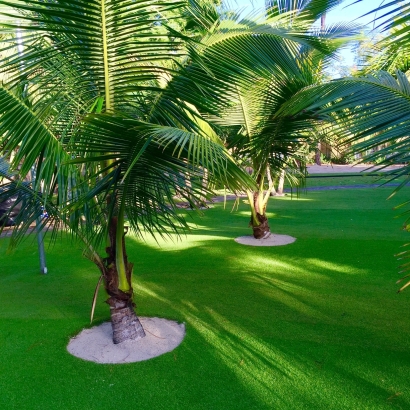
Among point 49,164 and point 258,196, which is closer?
point 49,164

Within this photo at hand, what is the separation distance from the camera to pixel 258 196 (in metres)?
7.77

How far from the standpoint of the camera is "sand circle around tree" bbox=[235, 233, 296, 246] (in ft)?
25.3

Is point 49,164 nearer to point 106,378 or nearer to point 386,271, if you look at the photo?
point 106,378

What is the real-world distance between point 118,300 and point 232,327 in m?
1.17

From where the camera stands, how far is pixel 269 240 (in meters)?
7.88

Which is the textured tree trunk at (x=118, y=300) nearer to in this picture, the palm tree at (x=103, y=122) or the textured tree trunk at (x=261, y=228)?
the palm tree at (x=103, y=122)

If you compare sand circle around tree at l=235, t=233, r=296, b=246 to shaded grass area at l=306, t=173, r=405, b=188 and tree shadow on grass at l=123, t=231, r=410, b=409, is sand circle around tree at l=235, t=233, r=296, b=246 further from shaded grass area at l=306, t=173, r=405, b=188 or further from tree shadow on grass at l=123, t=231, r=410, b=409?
shaded grass area at l=306, t=173, r=405, b=188

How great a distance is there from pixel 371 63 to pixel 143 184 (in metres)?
2.30

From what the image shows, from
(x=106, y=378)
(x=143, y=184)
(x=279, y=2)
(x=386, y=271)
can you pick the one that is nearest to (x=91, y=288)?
(x=106, y=378)

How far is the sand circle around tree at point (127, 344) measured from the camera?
3681 millimetres

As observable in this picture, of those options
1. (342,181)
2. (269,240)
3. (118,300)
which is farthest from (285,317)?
(342,181)

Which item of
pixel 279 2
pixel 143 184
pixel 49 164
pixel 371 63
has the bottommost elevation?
pixel 143 184

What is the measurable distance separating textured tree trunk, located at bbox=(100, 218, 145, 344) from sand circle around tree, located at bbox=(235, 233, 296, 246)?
4.15 meters

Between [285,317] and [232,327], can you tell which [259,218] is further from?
[232,327]
